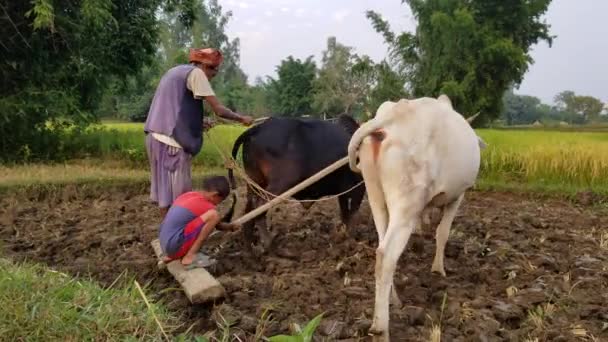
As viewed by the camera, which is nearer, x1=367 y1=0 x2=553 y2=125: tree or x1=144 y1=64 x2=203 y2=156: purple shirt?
x1=144 y1=64 x2=203 y2=156: purple shirt

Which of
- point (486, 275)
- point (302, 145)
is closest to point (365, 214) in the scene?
point (302, 145)

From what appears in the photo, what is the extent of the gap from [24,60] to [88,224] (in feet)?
19.3

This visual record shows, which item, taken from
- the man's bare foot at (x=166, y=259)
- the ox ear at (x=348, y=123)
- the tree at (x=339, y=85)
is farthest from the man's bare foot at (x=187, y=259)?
the tree at (x=339, y=85)

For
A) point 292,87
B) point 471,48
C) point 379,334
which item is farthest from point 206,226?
point 292,87

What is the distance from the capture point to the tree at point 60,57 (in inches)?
427

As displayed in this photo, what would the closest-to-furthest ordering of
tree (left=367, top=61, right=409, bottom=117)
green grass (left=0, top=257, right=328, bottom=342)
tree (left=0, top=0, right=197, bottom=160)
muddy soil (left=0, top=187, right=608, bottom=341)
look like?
green grass (left=0, top=257, right=328, bottom=342) → muddy soil (left=0, top=187, right=608, bottom=341) → tree (left=0, top=0, right=197, bottom=160) → tree (left=367, top=61, right=409, bottom=117)

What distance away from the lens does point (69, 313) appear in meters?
3.28

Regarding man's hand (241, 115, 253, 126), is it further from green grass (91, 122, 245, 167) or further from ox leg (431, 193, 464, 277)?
green grass (91, 122, 245, 167)

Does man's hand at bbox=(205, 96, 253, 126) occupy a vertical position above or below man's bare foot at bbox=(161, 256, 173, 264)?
above

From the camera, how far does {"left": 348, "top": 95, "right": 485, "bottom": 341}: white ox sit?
3488 millimetres

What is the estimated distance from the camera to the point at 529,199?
9688mm

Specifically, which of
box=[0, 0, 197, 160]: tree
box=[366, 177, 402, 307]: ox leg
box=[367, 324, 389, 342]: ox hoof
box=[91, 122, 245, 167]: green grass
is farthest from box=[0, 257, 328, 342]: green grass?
box=[91, 122, 245, 167]: green grass

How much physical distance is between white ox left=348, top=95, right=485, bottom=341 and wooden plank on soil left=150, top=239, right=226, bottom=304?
105 cm

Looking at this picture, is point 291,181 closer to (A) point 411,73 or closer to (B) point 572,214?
(B) point 572,214
